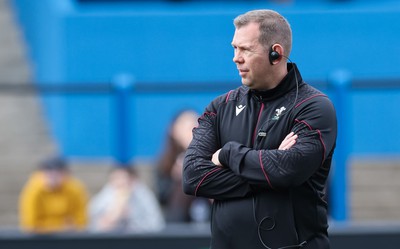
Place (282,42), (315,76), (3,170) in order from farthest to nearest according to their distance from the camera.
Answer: (315,76) → (3,170) → (282,42)

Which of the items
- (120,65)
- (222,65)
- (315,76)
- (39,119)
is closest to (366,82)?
(315,76)

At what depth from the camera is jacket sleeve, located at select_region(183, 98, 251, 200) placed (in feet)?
13.6

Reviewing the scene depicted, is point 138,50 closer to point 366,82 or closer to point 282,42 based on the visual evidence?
point 366,82

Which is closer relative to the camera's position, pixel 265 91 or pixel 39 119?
pixel 265 91

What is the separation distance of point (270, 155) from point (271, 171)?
7 centimetres

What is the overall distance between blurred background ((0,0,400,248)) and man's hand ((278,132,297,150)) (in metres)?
3.77

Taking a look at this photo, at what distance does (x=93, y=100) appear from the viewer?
9.15 metres

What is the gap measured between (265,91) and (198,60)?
6.16 m

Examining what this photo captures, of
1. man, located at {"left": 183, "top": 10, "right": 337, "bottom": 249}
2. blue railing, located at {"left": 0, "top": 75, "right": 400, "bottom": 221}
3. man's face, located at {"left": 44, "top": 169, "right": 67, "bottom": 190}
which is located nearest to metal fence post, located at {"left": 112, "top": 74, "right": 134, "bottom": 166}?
blue railing, located at {"left": 0, "top": 75, "right": 400, "bottom": 221}

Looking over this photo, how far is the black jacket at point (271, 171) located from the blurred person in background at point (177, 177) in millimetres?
3685

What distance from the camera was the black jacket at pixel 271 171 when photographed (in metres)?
4.02

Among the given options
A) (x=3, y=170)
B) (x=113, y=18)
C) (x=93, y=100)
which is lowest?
(x=3, y=170)

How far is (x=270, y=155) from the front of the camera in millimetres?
4043

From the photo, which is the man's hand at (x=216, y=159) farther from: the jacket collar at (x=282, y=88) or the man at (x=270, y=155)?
the jacket collar at (x=282, y=88)
